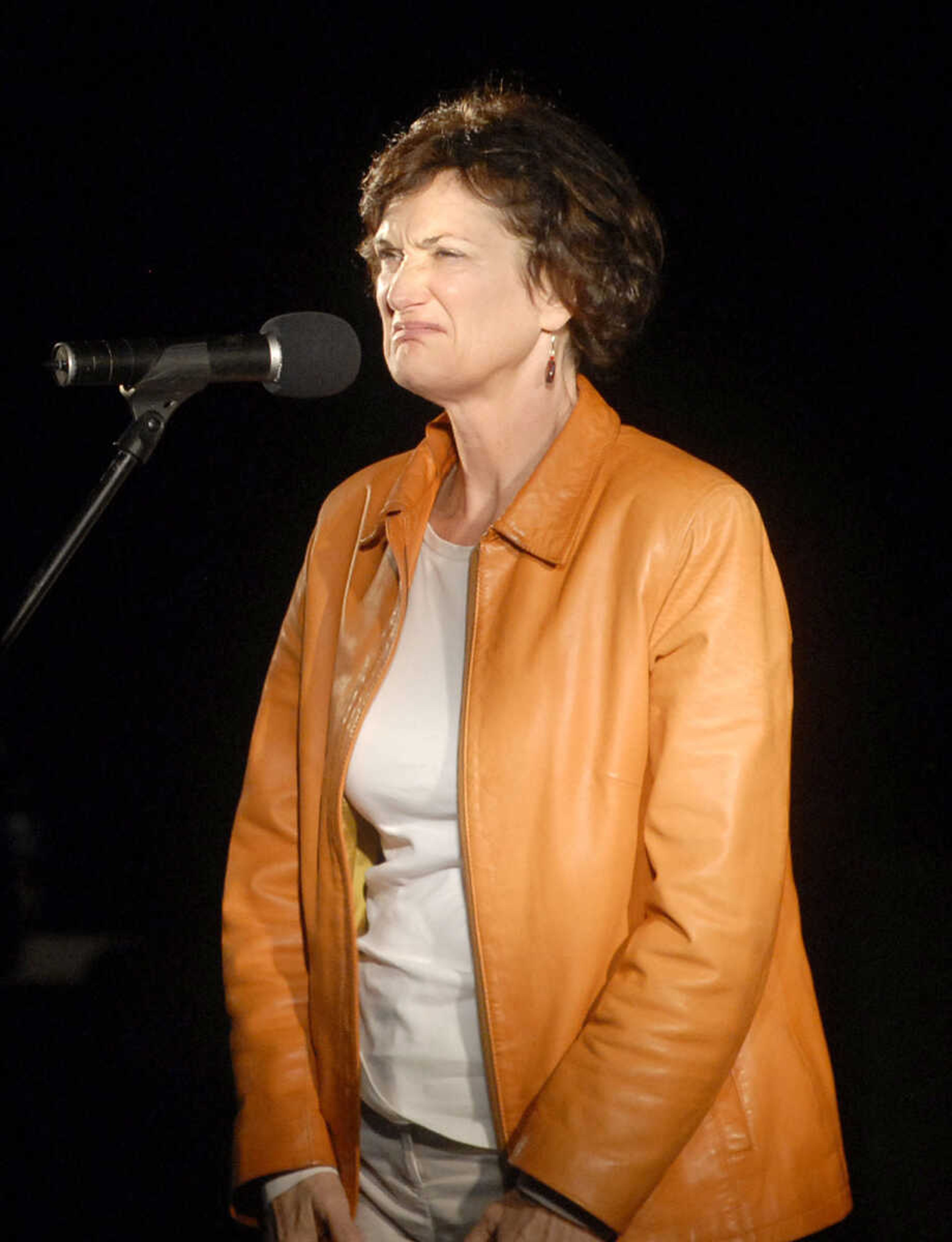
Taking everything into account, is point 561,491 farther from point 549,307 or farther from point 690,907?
point 690,907

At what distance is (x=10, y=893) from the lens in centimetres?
238

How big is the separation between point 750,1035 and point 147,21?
1.93m

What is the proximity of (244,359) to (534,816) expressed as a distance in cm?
62

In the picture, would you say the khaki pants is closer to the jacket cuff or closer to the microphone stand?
the jacket cuff

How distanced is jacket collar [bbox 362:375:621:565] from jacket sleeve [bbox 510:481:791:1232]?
0.16 metres

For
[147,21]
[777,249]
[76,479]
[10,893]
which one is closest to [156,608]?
[76,479]

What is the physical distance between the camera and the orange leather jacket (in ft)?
4.52

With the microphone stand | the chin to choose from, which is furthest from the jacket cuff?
the chin

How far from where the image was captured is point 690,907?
1.38 m

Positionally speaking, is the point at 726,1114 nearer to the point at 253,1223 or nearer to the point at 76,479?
the point at 253,1223

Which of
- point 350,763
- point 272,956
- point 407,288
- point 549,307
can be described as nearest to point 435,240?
point 407,288

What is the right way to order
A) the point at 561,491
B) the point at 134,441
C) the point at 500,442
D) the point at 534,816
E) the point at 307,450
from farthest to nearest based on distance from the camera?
the point at 307,450, the point at 500,442, the point at 561,491, the point at 534,816, the point at 134,441

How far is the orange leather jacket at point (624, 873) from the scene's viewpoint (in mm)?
→ 1379

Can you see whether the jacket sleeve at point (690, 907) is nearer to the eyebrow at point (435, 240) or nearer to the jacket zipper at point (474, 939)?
the jacket zipper at point (474, 939)
